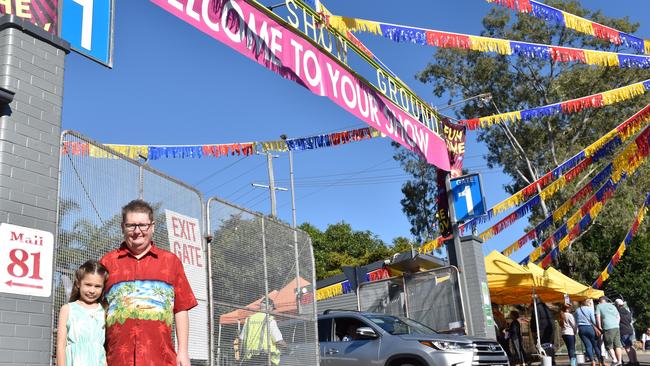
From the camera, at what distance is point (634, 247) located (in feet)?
137

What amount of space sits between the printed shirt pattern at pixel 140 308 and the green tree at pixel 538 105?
1026 inches

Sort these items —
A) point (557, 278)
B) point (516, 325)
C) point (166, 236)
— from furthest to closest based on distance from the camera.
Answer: point (557, 278) → point (516, 325) → point (166, 236)

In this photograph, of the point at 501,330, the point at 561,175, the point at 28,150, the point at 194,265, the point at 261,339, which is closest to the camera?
the point at 28,150

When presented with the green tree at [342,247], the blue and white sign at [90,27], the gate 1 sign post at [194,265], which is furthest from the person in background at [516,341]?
the green tree at [342,247]

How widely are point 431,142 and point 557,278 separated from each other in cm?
724

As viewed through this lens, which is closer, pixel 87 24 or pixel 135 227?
A: pixel 135 227

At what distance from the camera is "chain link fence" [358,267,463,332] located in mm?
12992

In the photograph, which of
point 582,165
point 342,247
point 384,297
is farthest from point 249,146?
point 342,247

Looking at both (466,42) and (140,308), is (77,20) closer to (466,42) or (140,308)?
(140,308)

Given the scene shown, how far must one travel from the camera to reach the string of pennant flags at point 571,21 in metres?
10.2

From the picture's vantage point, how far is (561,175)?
16391 millimetres

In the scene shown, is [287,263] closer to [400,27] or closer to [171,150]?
[400,27]

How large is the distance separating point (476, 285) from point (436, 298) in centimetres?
119

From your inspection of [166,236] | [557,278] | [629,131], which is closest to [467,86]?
[557,278]
